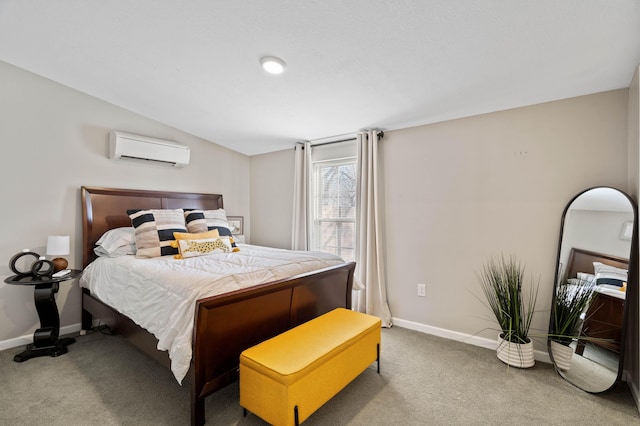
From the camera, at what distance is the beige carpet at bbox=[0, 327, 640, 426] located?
1.71 m

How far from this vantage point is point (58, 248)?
8.45 feet

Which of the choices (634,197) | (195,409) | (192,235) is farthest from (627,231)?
(192,235)

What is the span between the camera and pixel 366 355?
2018mm

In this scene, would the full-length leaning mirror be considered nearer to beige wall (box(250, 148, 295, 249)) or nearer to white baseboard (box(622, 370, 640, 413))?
white baseboard (box(622, 370, 640, 413))

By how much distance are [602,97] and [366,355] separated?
103 inches

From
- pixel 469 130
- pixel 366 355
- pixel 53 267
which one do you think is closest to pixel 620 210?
pixel 469 130

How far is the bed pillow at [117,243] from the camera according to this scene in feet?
9.19

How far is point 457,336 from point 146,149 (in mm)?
3850

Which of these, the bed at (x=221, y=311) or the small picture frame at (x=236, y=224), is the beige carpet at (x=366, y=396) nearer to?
the bed at (x=221, y=311)

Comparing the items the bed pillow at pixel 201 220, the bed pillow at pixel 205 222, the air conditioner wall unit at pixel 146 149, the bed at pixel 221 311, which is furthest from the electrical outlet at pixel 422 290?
the air conditioner wall unit at pixel 146 149

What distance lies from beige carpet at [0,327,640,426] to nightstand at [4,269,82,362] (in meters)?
0.10

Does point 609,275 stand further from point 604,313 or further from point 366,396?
point 366,396

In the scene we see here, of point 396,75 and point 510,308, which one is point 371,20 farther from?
point 510,308

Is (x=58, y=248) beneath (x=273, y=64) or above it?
beneath
